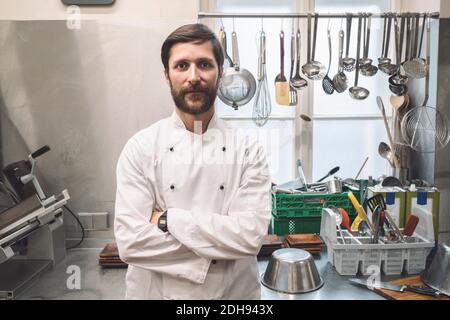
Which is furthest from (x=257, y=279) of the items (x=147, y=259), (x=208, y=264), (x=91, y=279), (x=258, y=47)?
(x=258, y=47)

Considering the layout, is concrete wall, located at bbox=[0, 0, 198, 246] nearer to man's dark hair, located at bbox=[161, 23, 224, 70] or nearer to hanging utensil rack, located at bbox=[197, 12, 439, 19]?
hanging utensil rack, located at bbox=[197, 12, 439, 19]

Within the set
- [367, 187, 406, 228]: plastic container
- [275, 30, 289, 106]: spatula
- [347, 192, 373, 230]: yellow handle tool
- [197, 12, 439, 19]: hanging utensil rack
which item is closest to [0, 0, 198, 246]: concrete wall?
[197, 12, 439, 19]: hanging utensil rack

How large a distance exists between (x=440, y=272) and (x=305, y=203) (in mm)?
400

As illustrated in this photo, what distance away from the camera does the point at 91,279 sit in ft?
3.30

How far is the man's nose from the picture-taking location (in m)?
0.75

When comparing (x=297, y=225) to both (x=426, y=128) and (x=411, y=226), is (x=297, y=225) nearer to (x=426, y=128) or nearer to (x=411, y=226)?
(x=411, y=226)

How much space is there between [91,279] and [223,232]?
0.45 m

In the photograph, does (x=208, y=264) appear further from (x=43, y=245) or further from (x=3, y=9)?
(x=3, y=9)

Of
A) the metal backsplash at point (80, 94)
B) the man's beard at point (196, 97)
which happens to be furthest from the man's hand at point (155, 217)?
the metal backsplash at point (80, 94)

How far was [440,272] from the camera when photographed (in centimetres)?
94

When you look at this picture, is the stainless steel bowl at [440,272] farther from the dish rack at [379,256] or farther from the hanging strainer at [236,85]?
the hanging strainer at [236,85]

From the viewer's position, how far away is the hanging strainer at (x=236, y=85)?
1.20 meters

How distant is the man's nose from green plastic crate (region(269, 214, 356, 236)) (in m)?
0.62

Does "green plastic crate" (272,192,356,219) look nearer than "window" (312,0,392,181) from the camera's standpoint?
Yes
